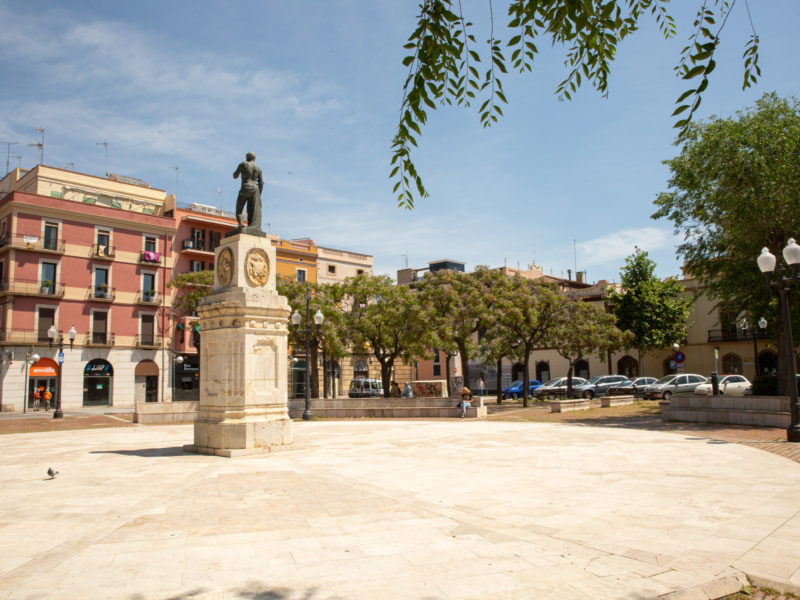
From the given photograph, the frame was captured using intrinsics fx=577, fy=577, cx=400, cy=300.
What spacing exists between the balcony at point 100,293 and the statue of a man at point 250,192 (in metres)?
32.1

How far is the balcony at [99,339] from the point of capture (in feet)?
130

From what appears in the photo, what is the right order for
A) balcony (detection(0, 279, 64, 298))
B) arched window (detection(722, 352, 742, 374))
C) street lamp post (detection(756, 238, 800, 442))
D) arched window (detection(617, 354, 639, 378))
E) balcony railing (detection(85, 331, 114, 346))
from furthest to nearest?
arched window (detection(617, 354, 639, 378))
arched window (detection(722, 352, 742, 374))
balcony railing (detection(85, 331, 114, 346))
balcony (detection(0, 279, 64, 298))
street lamp post (detection(756, 238, 800, 442))

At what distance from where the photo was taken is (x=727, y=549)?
526cm

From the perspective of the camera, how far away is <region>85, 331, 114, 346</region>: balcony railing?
130 feet

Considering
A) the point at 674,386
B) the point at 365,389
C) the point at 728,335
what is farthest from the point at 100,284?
the point at 728,335

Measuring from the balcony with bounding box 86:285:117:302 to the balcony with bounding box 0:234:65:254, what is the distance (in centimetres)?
318

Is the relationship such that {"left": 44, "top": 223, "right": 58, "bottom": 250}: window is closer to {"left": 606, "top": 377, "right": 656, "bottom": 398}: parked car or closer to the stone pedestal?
the stone pedestal

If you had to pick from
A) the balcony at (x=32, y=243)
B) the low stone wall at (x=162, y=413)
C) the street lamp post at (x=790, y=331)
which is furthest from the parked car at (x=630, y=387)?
the balcony at (x=32, y=243)

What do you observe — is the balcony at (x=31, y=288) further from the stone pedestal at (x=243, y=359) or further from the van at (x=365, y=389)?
the stone pedestal at (x=243, y=359)

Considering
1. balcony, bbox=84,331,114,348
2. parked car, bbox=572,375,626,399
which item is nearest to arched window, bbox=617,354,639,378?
parked car, bbox=572,375,626,399

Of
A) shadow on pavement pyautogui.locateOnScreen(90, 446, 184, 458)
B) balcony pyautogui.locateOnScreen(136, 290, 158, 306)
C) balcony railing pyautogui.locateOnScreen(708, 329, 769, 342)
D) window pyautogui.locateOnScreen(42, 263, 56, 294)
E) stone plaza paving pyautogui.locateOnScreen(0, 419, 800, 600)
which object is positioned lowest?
shadow on pavement pyautogui.locateOnScreen(90, 446, 184, 458)

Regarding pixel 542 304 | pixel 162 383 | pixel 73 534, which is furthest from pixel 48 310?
pixel 73 534

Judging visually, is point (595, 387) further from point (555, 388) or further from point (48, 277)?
point (48, 277)

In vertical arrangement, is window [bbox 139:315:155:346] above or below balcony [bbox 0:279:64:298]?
below
